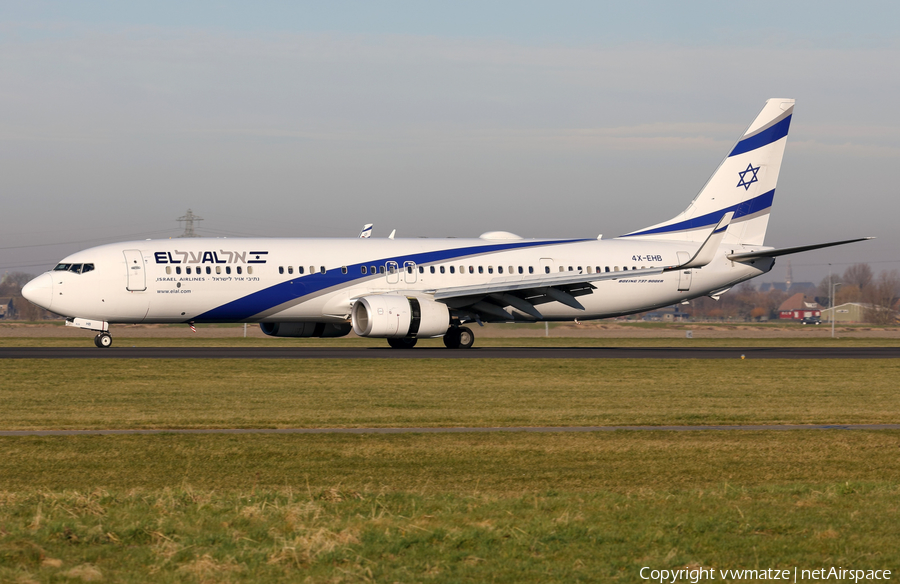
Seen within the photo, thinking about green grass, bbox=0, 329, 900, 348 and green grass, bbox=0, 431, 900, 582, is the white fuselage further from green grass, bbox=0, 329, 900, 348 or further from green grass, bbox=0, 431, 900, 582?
green grass, bbox=0, 431, 900, 582

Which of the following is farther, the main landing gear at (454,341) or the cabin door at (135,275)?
the main landing gear at (454,341)

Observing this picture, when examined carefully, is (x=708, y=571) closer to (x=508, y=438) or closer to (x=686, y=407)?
(x=508, y=438)

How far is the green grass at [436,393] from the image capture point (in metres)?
19.4

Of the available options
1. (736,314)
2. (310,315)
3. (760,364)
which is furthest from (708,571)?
(736,314)

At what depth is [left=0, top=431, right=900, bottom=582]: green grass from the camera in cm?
830

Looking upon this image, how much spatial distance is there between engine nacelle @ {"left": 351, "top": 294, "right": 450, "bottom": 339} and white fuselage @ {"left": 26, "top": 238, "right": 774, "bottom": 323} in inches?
82.9

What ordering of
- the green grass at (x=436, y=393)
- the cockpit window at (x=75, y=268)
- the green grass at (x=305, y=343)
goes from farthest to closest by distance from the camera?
the green grass at (x=305, y=343)
the cockpit window at (x=75, y=268)
the green grass at (x=436, y=393)

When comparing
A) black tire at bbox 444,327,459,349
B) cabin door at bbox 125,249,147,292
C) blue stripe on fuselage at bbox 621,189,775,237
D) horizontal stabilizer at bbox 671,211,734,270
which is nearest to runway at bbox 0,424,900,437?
horizontal stabilizer at bbox 671,211,734,270

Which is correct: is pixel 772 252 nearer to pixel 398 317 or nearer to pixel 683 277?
pixel 683 277

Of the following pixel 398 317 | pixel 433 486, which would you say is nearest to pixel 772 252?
pixel 398 317

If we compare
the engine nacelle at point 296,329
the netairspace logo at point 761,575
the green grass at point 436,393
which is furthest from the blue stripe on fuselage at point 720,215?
the netairspace logo at point 761,575

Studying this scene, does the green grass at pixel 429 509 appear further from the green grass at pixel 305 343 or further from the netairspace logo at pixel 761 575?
the green grass at pixel 305 343

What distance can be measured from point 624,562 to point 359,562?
7.28 ft

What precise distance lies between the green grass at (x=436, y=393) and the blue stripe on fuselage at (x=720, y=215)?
14411mm
